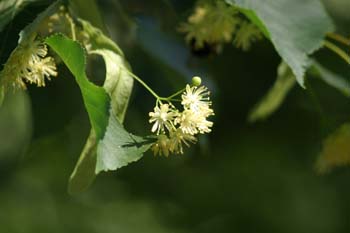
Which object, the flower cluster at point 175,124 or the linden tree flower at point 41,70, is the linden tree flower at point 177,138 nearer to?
the flower cluster at point 175,124

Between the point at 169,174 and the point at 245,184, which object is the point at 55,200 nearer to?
the point at 169,174

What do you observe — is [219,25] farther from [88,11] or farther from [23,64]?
[23,64]

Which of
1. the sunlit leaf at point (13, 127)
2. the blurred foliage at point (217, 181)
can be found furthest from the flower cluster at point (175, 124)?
the sunlit leaf at point (13, 127)

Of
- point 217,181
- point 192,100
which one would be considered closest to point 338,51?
point 192,100

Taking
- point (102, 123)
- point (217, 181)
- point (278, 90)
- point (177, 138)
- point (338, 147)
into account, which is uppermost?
point (102, 123)

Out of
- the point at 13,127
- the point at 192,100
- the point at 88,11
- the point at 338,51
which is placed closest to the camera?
the point at 192,100

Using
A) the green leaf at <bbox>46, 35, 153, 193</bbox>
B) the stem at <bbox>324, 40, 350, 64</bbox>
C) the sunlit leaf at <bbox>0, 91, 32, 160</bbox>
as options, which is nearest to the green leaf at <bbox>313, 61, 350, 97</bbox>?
the stem at <bbox>324, 40, 350, 64</bbox>

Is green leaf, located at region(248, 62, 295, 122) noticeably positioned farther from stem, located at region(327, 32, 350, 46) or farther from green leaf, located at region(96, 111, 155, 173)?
green leaf, located at region(96, 111, 155, 173)

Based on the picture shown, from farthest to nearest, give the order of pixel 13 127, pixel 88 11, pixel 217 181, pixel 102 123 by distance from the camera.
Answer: pixel 217 181, pixel 13 127, pixel 88 11, pixel 102 123
